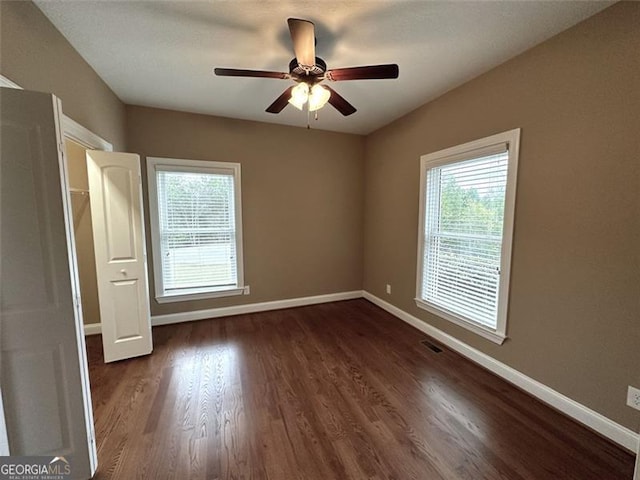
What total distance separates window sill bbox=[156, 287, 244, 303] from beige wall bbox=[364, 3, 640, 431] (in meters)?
2.95

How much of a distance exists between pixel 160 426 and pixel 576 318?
2.92m

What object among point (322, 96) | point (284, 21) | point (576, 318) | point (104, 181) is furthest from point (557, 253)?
point (104, 181)

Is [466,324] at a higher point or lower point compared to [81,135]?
lower

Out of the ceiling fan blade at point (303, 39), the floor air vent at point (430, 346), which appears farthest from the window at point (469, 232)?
the ceiling fan blade at point (303, 39)

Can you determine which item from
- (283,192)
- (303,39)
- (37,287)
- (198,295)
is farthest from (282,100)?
(198,295)

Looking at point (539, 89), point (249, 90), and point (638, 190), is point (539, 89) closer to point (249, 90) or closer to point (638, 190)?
point (638, 190)

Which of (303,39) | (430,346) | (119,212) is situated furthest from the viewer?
(430,346)

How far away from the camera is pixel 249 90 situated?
8.68ft

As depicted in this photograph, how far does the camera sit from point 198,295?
346cm

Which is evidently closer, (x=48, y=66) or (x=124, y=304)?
(x=48, y=66)

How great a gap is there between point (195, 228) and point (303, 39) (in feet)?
8.60

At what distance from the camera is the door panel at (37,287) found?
1.16m

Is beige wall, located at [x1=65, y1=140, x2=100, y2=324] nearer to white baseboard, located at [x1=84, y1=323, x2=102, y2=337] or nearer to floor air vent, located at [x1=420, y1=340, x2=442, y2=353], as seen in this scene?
white baseboard, located at [x1=84, y1=323, x2=102, y2=337]

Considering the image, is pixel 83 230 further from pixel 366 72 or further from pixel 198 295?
pixel 366 72
